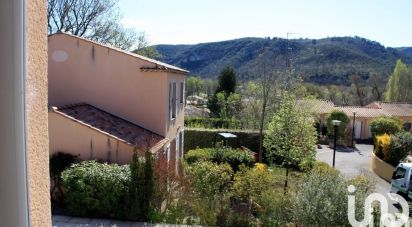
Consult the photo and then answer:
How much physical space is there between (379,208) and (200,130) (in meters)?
17.4

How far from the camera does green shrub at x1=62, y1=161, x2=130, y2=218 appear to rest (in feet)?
31.4

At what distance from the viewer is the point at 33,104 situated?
106cm

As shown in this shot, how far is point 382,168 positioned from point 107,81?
17392 mm

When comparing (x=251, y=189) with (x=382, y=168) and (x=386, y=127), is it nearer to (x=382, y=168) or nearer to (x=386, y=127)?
(x=382, y=168)

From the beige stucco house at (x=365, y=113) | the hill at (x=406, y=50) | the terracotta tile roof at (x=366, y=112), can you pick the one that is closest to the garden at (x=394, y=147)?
the beige stucco house at (x=365, y=113)

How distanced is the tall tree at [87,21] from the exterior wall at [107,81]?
15.0m

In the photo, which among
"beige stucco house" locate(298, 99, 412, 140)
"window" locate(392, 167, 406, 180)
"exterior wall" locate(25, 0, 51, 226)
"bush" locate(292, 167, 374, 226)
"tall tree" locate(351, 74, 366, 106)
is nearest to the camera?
"exterior wall" locate(25, 0, 51, 226)

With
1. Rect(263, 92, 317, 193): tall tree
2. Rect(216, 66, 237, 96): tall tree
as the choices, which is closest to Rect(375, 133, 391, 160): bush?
Rect(263, 92, 317, 193): tall tree

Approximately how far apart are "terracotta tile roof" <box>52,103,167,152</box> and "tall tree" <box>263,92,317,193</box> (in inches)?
327

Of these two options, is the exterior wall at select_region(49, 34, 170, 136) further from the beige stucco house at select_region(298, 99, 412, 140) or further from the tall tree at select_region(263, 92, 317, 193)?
the beige stucco house at select_region(298, 99, 412, 140)

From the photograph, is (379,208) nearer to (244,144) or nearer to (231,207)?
(231,207)

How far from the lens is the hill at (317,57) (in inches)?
2793

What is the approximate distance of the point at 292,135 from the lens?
20.3 m

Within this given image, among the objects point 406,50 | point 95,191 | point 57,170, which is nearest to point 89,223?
point 95,191
